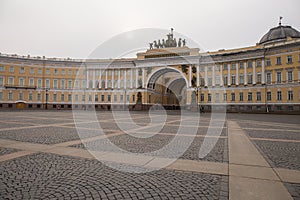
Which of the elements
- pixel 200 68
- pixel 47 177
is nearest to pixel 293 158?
pixel 47 177

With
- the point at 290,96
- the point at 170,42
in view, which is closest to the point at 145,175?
the point at 290,96

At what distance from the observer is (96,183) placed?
388 centimetres

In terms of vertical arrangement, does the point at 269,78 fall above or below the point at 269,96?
above

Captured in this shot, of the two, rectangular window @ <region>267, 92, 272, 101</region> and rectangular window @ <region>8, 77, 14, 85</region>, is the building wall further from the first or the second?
rectangular window @ <region>267, 92, 272, 101</region>

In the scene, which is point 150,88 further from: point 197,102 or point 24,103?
point 24,103

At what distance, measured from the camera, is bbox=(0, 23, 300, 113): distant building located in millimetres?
44688

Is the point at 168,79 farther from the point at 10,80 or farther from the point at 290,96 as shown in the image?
the point at 10,80

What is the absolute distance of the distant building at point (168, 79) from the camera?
44.7 meters

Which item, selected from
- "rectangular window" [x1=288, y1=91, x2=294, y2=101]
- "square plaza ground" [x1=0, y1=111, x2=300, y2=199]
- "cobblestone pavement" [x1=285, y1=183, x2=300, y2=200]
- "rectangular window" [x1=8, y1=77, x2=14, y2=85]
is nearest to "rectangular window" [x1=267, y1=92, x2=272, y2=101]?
"rectangular window" [x1=288, y1=91, x2=294, y2=101]

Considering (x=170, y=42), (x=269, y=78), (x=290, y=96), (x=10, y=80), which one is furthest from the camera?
(x=170, y=42)

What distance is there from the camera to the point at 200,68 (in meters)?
54.1

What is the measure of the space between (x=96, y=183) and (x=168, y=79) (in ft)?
218

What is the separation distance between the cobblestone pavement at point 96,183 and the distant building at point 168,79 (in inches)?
1792

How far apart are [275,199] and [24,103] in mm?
69092
